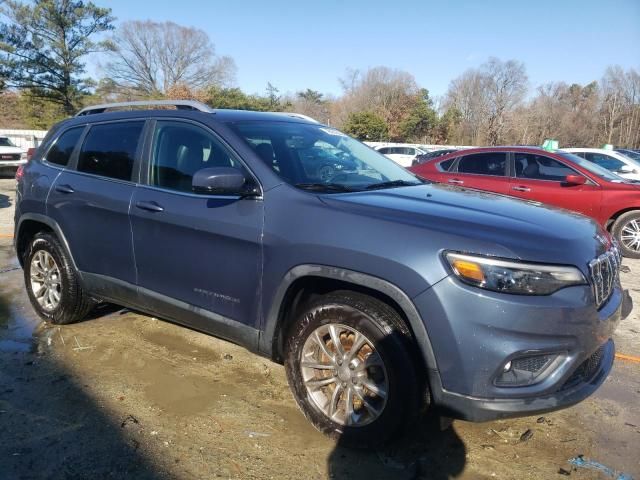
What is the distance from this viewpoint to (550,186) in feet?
24.6

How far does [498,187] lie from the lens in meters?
7.72

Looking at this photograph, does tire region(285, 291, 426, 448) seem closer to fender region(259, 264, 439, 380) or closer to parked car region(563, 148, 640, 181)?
fender region(259, 264, 439, 380)

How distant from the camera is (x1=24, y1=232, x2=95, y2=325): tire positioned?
409 cm

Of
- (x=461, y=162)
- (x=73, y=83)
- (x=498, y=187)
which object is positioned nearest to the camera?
(x=498, y=187)

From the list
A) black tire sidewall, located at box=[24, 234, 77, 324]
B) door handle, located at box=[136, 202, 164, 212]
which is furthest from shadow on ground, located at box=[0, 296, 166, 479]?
door handle, located at box=[136, 202, 164, 212]

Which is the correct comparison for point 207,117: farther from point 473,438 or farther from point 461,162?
point 461,162

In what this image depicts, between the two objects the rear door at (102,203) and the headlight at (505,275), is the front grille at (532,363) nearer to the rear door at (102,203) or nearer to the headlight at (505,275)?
the headlight at (505,275)

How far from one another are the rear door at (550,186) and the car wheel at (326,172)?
489cm

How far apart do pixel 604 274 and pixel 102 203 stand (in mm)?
3222

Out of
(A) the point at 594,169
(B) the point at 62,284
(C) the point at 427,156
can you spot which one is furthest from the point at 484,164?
(C) the point at 427,156

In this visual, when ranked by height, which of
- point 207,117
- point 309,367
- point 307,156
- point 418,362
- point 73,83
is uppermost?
point 73,83

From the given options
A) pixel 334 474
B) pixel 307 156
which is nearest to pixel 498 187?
pixel 307 156

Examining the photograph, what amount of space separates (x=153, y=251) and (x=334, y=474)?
179 centimetres

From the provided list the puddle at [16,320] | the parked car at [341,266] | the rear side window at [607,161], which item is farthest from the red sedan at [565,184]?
the puddle at [16,320]
